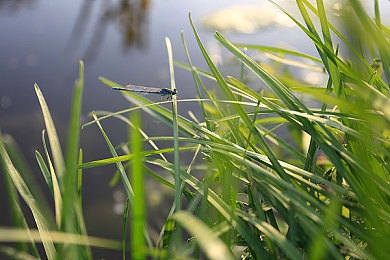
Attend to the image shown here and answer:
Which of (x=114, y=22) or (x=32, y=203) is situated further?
(x=114, y=22)

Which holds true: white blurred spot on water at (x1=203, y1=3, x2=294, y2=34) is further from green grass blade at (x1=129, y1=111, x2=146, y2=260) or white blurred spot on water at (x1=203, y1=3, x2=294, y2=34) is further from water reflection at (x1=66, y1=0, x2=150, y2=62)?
green grass blade at (x1=129, y1=111, x2=146, y2=260)

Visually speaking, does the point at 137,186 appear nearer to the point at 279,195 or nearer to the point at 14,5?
the point at 279,195

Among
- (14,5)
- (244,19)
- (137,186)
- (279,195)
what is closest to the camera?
(137,186)

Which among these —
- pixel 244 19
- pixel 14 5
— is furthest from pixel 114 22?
pixel 244 19

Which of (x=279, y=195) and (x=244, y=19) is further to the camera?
(x=244, y=19)

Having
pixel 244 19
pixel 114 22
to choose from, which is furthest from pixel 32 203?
pixel 244 19

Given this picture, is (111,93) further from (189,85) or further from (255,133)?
(255,133)

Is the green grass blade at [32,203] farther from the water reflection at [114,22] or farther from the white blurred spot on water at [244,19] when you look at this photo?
the white blurred spot on water at [244,19]

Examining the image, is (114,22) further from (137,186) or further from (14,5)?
(137,186)

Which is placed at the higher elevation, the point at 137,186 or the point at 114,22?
the point at 137,186

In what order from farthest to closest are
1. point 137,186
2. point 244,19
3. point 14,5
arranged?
1. point 244,19
2. point 14,5
3. point 137,186

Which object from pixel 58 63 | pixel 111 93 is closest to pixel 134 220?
pixel 111 93

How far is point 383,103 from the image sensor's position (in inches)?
11.2

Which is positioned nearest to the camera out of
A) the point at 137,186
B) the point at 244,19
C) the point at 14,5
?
the point at 137,186
